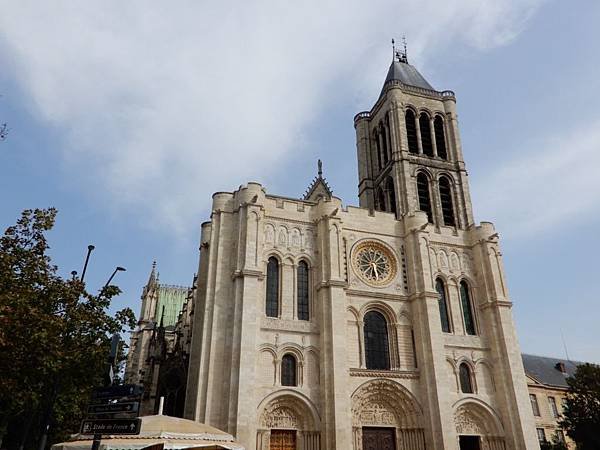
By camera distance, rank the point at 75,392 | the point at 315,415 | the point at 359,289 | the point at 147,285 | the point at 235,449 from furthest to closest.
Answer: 1. the point at 147,285
2. the point at 359,289
3. the point at 315,415
4. the point at 75,392
5. the point at 235,449

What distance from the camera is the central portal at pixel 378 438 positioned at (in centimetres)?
2219

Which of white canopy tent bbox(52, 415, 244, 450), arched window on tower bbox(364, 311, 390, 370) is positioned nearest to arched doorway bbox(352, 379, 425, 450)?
arched window on tower bbox(364, 311, 390, 370)

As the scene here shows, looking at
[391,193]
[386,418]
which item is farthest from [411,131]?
[386,418]

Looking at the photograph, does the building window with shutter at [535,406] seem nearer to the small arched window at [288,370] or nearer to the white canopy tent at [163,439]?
the small arched window at [288,370]

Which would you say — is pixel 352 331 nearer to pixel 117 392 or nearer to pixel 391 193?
pixel 391 193

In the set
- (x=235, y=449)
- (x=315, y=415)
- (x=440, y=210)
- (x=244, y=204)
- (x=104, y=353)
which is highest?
(x=440, y=210)

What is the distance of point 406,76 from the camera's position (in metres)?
36.8

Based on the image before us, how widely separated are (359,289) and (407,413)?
Answer: 21.0 feet

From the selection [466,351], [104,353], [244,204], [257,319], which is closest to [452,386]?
[466,351]

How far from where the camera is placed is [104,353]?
53.2ft

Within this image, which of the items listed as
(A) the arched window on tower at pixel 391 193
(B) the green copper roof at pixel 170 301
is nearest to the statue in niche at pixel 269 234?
(A) the arched window on tower at pixel 391 193

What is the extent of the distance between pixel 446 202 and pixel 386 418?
14978mm

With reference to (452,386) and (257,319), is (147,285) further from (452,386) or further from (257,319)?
(452,386)

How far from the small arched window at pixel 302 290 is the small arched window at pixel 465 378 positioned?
8.68m
